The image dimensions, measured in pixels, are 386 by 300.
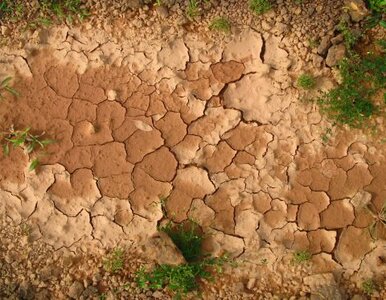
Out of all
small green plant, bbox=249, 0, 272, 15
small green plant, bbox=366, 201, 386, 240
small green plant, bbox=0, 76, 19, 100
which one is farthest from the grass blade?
small green plant, bbox=366, 201, 386, 240

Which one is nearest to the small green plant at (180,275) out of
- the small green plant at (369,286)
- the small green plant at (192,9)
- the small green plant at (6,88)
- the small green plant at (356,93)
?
the small green plant at (369,286)

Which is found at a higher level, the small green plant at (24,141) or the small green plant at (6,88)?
the small green plant at (6,88)

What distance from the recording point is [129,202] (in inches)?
147

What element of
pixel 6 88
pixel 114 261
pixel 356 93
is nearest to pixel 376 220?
pixel 356 93

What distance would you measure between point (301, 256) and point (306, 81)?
48.9 inches

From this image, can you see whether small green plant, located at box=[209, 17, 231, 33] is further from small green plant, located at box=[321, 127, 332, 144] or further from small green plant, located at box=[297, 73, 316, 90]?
small green plant, located at box=[321, 127, 332, 144]

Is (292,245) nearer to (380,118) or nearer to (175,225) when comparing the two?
(175,225)

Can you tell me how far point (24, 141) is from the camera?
12.5ft

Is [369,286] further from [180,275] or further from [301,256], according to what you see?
[180,275]

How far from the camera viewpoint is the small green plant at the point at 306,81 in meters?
3.72

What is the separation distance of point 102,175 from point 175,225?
0.65 meters

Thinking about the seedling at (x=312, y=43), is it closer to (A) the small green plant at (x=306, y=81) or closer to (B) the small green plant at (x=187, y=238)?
(A) the small green plant at (x=306, y=81)

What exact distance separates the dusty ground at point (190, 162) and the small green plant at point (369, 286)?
0.05 meters

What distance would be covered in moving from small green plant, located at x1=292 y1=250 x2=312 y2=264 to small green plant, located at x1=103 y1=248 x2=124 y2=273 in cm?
121
